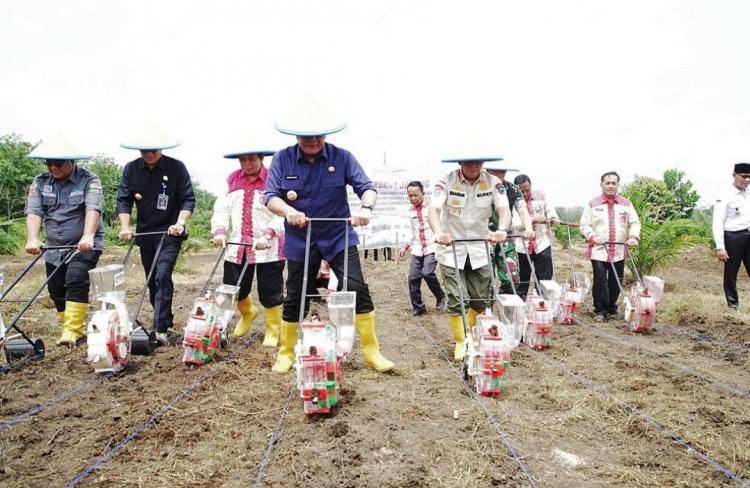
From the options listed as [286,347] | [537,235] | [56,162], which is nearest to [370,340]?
[286,347]

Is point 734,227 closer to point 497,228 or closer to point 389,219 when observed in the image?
point 497,228

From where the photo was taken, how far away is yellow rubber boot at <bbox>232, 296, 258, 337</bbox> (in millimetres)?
6047

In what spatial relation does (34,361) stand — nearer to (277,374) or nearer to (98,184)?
(98,184)

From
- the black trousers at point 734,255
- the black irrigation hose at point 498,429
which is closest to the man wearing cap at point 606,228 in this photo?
the black trousers at point 734,255

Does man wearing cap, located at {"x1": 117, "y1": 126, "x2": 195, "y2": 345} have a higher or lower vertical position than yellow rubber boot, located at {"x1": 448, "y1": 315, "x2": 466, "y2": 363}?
higher

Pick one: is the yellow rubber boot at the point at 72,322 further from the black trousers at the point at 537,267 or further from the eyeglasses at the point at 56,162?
the black trousers at the point at 537,267

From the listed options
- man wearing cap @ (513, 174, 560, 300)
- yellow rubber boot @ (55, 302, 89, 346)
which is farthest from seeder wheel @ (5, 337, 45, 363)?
man wearing cap @ (513, 174, 560, 300)

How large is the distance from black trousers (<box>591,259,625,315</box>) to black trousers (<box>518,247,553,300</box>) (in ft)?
1.85

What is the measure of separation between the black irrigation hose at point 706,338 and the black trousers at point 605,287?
0.65 meters

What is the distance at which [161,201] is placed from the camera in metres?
5.71

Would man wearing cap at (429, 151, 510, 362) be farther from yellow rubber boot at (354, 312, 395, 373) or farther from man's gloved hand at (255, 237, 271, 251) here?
man's gloved hand at (255, 237, 271, 251)

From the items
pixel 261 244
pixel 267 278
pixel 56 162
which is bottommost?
pixel 267 278

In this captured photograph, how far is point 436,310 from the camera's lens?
8133mm

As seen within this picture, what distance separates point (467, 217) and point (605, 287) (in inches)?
127
